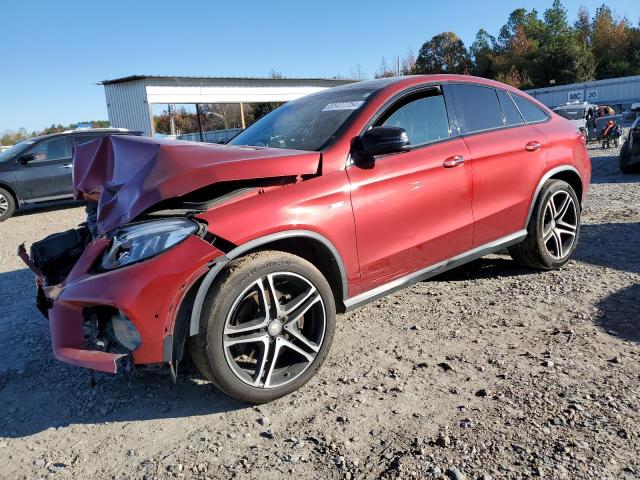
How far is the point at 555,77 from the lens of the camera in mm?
50156

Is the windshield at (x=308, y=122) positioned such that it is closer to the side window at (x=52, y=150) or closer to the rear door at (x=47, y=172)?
Answer: the rear door at (x=47, y=172)

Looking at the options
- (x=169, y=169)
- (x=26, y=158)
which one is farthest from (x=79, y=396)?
(x=26, y=158)

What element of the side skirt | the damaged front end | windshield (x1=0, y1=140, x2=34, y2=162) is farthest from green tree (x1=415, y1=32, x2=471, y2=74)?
the damaged front end

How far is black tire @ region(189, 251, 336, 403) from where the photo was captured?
96.6 inches

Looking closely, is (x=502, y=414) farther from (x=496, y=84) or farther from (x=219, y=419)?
(x=496, y=84)

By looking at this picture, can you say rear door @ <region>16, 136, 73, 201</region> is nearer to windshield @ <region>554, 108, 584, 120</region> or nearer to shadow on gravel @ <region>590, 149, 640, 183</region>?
shadow on gravel @ <region>590, 149, 640, 183</region>

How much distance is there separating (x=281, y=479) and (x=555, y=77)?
56634mm

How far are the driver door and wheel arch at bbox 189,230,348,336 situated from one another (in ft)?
0.58

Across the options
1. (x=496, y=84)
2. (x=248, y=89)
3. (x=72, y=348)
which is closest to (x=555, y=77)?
(x=248, y=89)

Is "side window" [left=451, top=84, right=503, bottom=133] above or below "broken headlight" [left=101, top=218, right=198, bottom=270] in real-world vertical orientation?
above

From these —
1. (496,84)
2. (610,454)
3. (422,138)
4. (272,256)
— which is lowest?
(610,454)

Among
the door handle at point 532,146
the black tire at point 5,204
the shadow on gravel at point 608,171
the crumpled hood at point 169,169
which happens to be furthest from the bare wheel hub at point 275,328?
the black tire at point 5,204

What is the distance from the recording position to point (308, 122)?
3559 millimetres

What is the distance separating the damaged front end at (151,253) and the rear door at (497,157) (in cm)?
147
